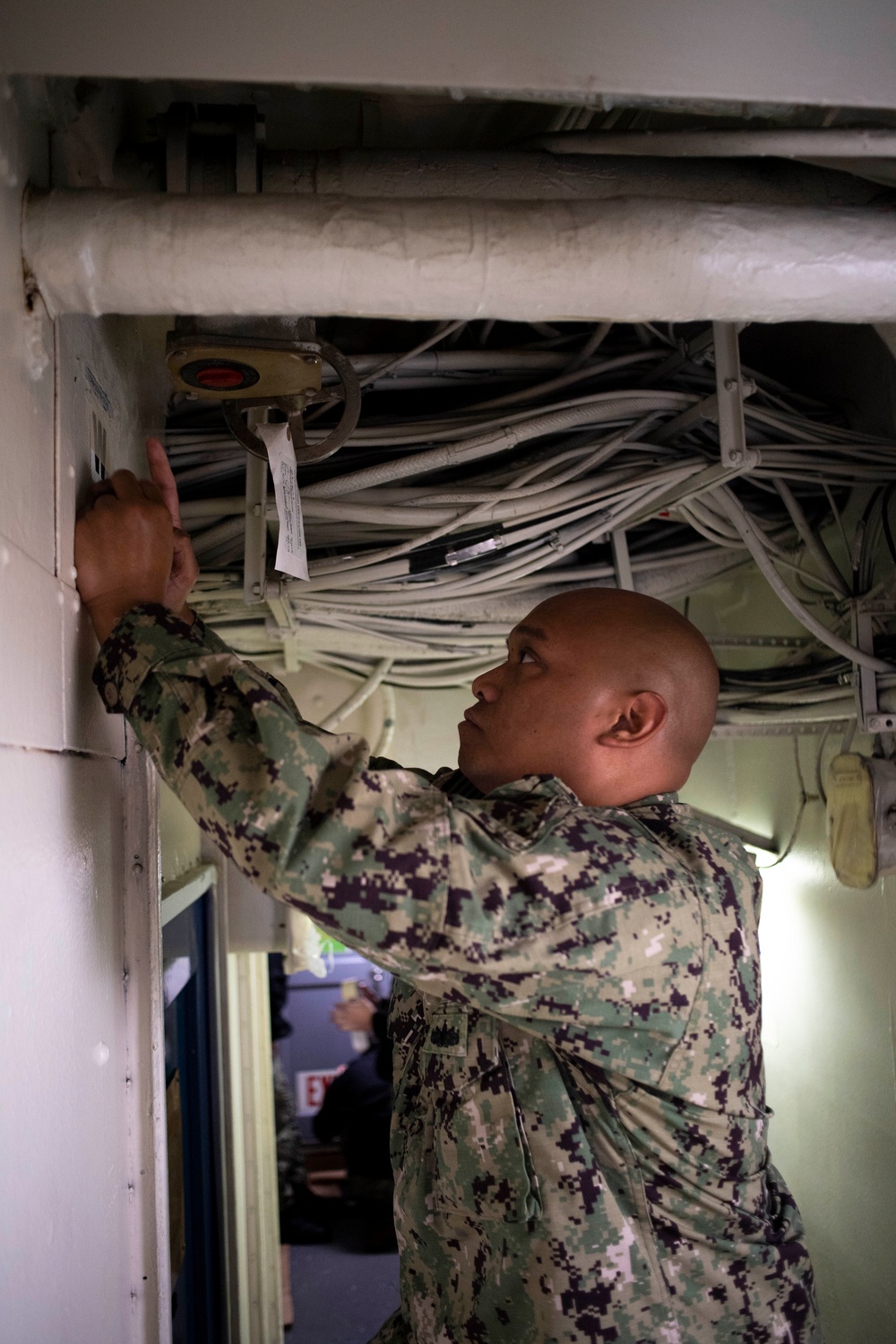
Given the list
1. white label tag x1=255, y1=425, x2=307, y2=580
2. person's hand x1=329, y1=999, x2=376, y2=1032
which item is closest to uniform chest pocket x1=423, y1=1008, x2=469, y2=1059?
white label tag x1=255, y1=425, x2=307, y2=580

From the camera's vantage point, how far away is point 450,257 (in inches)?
38.4

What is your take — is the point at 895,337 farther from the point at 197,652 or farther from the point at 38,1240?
the point at 38,1240

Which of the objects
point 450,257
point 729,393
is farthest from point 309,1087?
point 450,257

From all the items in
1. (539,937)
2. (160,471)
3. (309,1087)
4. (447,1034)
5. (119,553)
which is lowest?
(309,1087)

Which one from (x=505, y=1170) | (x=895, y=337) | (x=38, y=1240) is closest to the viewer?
(x=38, y=1240)

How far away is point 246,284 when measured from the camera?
0.97 meters

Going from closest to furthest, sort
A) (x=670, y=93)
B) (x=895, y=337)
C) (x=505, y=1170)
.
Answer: (x=670, y=93), (x=505, y=1170), (x=895, y=337)

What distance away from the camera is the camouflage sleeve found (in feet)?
3.14

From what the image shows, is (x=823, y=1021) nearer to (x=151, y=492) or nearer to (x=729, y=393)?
(x=729, y=393)

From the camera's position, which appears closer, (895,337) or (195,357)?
(195,357)

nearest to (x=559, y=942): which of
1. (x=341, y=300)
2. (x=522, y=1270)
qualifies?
(x=522, y=1270)

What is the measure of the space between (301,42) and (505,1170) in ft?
3.90

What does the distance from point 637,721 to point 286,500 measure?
1.75 ft

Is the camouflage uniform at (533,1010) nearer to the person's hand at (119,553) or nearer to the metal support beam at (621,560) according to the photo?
the person's hand at (119,553)
